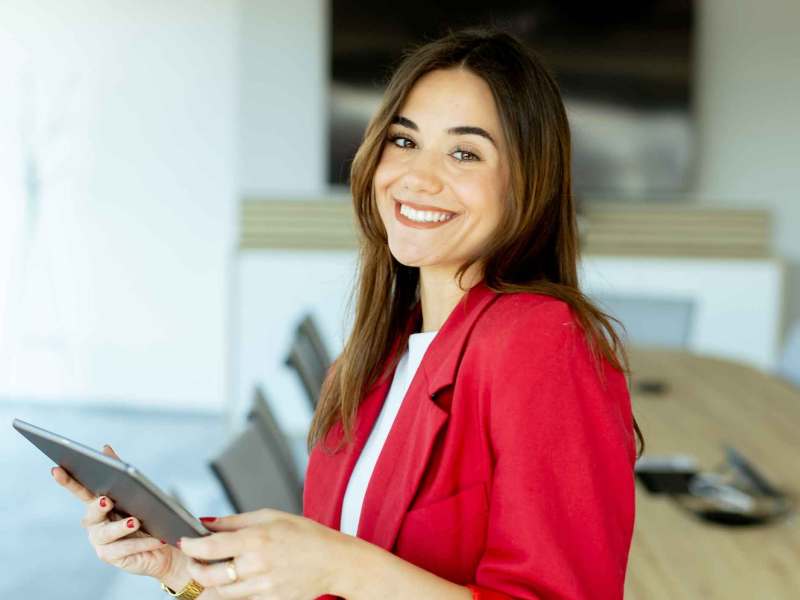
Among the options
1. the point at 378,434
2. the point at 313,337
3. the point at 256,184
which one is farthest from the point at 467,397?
the point at 256,184

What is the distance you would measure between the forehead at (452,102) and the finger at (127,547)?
61cm

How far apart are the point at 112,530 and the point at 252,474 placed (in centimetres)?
95

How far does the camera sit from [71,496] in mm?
5016

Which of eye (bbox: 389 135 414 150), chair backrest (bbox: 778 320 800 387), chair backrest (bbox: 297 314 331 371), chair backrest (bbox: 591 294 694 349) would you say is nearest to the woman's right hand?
eye (bbox: 389 135 414 150)

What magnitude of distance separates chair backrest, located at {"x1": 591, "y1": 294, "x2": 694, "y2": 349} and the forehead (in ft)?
12.0

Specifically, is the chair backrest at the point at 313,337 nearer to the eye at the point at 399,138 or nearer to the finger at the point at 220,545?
the eye at the point at 399,138

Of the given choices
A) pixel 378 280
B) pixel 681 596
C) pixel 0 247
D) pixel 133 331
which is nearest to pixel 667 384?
pixel 681 596

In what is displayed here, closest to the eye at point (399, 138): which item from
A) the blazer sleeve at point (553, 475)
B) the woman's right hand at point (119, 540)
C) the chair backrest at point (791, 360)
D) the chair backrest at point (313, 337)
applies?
the blazer sleeve at point (553, 475)

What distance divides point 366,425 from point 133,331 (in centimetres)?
522

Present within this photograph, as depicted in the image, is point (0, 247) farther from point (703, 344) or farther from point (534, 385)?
point (534, 385)

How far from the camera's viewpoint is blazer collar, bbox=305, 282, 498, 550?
1277 millimetres

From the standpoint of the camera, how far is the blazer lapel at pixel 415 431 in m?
1.28

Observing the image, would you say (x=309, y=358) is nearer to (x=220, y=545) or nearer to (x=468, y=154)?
(x=468, y=154)

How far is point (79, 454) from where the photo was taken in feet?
3.80
